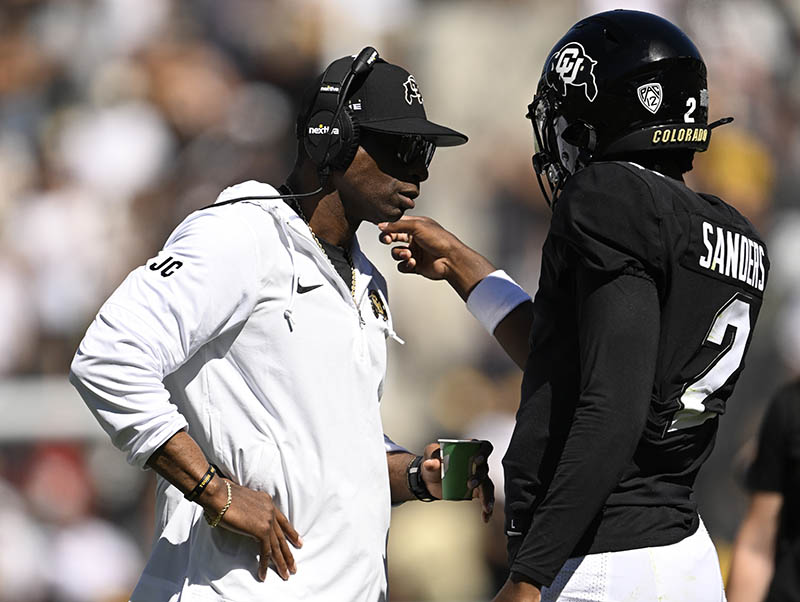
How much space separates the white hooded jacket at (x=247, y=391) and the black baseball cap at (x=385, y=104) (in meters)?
0.32

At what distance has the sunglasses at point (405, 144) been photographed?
309 centimetres

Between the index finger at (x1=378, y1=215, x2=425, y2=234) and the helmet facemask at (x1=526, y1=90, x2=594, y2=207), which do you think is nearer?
the helmet facemask at (x1=526, y1=90, x2=594, y2=207)

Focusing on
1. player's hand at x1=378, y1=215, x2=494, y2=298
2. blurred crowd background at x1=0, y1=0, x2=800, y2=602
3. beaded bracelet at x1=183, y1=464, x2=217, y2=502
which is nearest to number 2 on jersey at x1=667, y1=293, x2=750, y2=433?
player's hand at x1=378, y1=215, x2=494, y2=298

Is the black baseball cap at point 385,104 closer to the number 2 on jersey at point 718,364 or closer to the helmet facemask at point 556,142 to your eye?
the helmet facemask at point 556,142

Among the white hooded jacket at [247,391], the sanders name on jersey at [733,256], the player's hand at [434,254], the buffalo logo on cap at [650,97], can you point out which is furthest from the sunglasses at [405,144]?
the sanders name on jersey at [733,256]

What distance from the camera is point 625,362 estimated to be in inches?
91.5

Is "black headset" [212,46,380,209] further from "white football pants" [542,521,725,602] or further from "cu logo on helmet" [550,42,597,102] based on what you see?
"white football pants" [542,521,725,602]

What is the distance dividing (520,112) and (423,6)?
2.72 ft

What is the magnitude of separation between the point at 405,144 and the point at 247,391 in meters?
0.77

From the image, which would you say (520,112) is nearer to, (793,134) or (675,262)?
(793,134)

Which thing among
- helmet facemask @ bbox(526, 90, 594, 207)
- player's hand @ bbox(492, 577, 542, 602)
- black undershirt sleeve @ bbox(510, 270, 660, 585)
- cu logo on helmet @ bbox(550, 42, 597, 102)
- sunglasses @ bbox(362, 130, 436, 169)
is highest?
cu logo on helmet @ bbox(550, 42, 597, 102)

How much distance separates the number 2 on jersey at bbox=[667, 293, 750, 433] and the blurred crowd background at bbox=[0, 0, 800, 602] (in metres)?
3.86

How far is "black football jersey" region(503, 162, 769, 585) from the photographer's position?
2.32m

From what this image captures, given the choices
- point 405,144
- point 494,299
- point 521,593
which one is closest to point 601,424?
point 521,593
